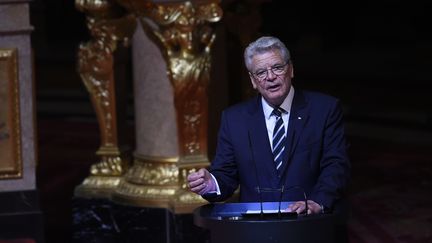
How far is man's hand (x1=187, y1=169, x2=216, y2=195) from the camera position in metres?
4.20

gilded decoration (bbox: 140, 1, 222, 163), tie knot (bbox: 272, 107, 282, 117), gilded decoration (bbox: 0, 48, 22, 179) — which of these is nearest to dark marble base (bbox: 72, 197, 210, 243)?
gilded decoration (bbox: 140, 1, 222, 163)

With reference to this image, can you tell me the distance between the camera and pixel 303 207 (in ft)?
13.5

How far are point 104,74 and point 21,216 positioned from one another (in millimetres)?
905

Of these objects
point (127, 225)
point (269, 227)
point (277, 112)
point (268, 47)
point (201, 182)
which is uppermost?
point (268, 47)

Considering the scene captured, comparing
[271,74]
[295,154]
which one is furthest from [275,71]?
[295,154]

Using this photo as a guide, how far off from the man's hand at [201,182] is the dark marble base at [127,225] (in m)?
2.35

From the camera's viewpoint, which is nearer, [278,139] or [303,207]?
[303,207]

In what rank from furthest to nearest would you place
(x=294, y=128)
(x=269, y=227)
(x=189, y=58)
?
(x=189, y=58) < (x=294, y=128) < (x=269, y=227)

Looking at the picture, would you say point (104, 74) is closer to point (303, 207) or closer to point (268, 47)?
point (268, 47)

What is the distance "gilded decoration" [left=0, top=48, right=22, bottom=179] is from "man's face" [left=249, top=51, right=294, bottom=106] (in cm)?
273

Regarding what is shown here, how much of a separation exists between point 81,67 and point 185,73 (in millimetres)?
839

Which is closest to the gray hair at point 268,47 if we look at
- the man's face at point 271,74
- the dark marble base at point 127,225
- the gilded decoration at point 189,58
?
the man's face at point 271,74

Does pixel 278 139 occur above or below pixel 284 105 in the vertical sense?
below

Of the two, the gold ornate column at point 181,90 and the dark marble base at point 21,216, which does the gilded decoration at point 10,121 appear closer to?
the dark marble base at point 21,216
